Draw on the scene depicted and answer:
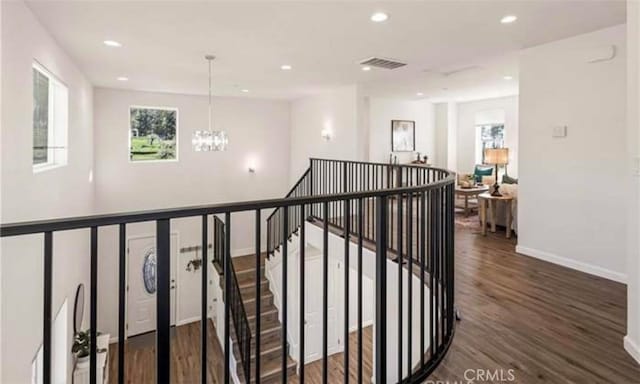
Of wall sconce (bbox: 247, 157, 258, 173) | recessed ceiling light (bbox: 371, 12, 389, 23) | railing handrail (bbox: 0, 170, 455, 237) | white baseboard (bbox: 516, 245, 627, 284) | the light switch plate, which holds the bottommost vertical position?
white baseboard (bbox: 516, 245, 627, 284)

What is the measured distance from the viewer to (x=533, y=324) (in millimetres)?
2861

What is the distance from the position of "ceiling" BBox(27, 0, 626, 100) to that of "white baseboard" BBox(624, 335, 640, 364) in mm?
2779

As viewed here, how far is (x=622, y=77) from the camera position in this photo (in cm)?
364

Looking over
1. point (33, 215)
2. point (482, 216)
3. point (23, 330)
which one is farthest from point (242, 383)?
point (482, 216)

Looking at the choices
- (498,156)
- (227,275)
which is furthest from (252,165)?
(227,275)

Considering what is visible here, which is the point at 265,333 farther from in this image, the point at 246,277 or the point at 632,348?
the point at 632,348

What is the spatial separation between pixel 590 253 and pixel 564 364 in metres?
2.25

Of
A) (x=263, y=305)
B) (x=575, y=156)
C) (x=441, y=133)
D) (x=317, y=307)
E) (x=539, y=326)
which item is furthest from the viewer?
(x=441, y=133)

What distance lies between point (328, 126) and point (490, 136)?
15.1ft

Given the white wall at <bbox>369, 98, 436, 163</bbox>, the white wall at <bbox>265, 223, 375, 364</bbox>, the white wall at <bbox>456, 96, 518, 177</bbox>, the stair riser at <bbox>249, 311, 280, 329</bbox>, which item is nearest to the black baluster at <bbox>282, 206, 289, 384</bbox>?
the white wall at <bbox>265, 223, 375, 364</bbox>

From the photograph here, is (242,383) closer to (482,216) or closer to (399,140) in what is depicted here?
(482,216)

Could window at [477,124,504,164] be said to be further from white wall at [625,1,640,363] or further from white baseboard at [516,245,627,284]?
white wall at [625,1,640,363]

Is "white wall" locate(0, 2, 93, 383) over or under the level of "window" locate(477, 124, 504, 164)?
under

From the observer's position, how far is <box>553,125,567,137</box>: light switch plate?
4191 millimetres
